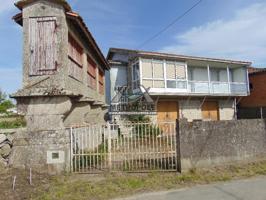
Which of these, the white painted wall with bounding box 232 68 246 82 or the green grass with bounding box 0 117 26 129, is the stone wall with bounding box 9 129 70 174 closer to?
the green grass with bounding box 0 117 26 129

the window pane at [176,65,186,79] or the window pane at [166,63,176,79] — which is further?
the window pane at [176,65,186,79]

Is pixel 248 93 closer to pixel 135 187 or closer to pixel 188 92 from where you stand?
pixel 188 92

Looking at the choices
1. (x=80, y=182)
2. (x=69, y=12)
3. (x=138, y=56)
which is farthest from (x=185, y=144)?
(x=138, y=56)

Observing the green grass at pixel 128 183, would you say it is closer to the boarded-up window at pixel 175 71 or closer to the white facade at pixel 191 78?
the white facade at pixel 191 78

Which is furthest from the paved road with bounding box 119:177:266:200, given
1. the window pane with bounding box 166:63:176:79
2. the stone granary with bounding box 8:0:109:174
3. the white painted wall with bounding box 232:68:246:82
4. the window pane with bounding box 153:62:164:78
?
the white painted wall with bounding box 232:68:246:82

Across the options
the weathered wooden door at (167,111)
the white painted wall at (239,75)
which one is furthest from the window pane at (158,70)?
the white painted wall at (239,75)

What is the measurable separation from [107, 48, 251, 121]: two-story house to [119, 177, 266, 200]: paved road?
12.9 metres

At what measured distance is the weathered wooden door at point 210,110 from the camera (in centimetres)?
2371

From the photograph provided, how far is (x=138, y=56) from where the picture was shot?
1975cm

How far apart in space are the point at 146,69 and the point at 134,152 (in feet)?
38.5

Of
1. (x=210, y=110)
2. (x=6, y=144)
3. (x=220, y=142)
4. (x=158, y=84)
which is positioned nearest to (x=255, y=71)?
(x=210, y=110)

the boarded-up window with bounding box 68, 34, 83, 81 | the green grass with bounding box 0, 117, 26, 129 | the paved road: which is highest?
the boarded-up window with bounding box 68, 34, 83, 81

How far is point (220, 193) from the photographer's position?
21.1ft

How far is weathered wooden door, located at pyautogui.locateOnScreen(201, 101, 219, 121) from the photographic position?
23712 millimetres
